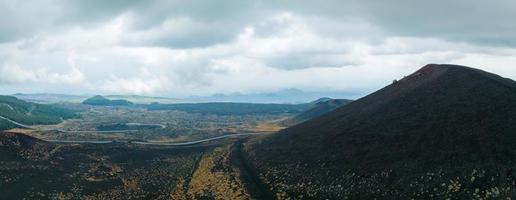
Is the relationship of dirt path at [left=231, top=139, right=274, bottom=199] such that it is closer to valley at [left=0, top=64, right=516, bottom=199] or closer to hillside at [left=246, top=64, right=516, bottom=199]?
valley at [left=0, top=64, right=516, bottom=199]

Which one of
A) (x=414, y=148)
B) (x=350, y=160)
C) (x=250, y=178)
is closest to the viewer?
(x=414, y=148)

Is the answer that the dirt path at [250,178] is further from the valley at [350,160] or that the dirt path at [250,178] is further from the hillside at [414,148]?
the hillside at [414,148]

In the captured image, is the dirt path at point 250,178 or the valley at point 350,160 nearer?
the valley at point 350,160

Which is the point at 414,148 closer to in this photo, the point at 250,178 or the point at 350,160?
the point at 350,160

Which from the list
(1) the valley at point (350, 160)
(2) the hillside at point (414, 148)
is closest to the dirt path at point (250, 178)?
(1) the valley at point (350, 160)

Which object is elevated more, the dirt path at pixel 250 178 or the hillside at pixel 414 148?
the hillside at pixel 414 148

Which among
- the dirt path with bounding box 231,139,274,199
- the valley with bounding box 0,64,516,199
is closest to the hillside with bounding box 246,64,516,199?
the valley with bounding box 0,64,516,199

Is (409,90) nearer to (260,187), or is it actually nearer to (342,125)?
(342,125)

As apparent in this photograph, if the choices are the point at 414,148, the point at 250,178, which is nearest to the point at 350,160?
the point at 414,148
